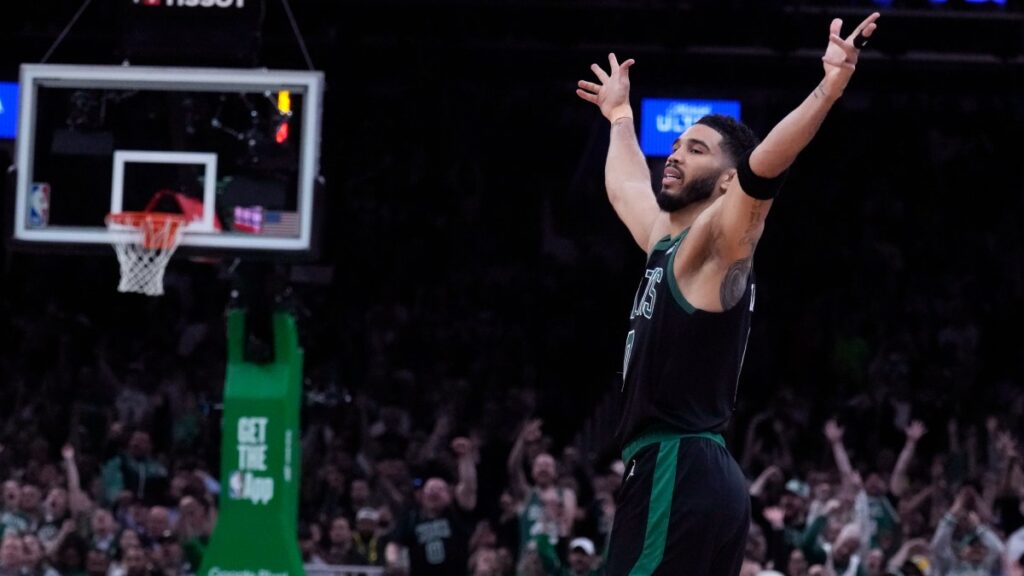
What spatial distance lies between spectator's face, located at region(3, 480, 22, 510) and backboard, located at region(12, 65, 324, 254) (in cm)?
344

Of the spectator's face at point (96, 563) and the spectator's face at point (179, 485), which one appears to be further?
the spectator's face at point (179, 485)

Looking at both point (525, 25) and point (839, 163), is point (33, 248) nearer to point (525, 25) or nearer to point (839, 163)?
point (525, 25)

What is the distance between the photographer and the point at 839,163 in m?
20.2

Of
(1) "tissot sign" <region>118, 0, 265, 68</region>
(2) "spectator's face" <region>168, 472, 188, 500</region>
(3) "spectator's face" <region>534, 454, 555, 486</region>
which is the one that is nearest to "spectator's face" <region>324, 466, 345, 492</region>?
(2) "spectator's face" <region>168, 472, 188, 500</region>

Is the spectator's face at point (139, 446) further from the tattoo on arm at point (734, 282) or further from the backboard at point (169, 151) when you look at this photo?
the tattoo on arm at point (734, 282)

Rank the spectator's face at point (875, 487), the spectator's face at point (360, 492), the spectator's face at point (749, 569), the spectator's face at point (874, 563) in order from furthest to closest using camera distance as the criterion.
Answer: the spectator's face at point (875, 487) < the spectator's face at point (360, 492) < the spectator's face at point (874, 563) < the spectator's face at point (749, 569)

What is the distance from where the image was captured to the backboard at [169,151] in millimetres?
10219

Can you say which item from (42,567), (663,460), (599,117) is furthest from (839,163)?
(663,460)

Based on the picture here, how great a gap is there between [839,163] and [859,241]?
3.78 ft

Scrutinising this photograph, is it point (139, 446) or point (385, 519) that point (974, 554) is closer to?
point (385, 519)

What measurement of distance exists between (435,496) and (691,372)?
796cm

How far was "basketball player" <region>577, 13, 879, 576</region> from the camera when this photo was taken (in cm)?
454

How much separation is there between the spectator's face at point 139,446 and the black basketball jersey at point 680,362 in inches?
391

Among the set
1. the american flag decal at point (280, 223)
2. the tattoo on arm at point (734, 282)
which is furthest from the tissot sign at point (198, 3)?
the tattoo on arm at point (734, 282)
